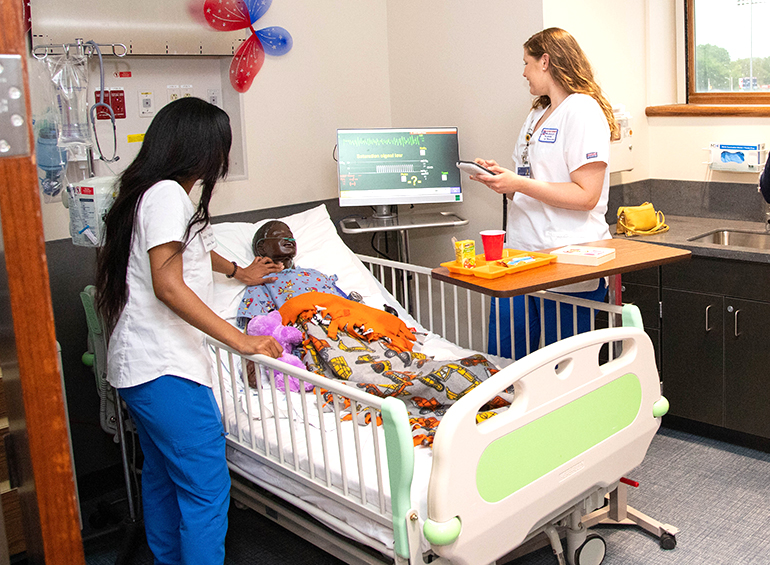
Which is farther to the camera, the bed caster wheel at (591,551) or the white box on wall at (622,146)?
the white box on wall at (622,146)

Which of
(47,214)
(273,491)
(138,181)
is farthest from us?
(47,214)

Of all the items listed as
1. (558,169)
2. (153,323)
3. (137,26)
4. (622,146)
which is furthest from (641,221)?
(137,26)

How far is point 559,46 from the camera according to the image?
Answer: 2447 millimetres

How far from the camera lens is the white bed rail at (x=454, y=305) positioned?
256cm

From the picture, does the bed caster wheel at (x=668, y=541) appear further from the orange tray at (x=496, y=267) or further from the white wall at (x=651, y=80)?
the white wall at (x=651, y=80)

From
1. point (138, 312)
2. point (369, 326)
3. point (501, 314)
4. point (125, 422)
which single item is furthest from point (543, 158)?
point (125, 422)

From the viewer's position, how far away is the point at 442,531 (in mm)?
1518

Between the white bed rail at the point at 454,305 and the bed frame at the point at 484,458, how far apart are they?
7.3 inches

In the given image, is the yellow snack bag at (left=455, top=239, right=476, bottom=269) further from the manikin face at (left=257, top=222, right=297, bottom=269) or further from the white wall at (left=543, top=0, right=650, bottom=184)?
the white wall at (left=543, top=0, right=650, bottom=184)

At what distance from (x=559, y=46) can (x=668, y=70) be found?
4.51 ft

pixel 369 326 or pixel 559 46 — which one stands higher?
pixel 559 46

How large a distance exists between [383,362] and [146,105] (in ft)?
5.19

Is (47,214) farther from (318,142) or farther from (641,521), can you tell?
(641,521)

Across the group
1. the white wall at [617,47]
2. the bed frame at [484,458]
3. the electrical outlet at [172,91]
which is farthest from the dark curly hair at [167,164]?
the white wall at [617,47]
